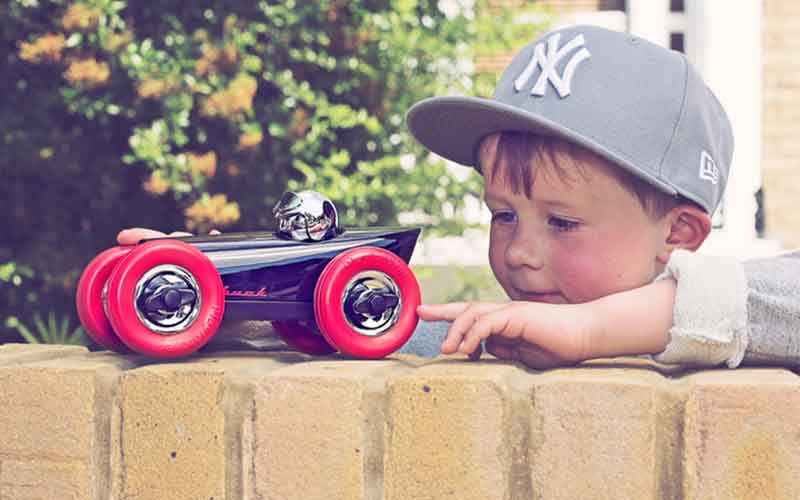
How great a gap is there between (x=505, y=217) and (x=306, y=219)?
1.77ft

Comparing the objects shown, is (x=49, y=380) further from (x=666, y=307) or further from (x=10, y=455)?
(x=666, y=307)

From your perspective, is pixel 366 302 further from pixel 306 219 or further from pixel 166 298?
pixel 166 298

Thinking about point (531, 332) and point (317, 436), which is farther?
point (531, 332)

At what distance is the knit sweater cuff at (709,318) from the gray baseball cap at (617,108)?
14.9 inches

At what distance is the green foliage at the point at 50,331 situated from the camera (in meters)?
4.68

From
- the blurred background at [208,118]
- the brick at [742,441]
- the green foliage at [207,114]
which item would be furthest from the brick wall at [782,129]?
the brick at [742,441]

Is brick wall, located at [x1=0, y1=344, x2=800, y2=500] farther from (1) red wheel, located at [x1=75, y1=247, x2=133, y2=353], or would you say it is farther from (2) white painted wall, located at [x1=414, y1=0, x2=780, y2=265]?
(2) white painted wall, located at [x1=414, y1=0, x2=780, y2=265]

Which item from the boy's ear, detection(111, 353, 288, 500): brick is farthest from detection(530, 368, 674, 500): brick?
the boy's ear

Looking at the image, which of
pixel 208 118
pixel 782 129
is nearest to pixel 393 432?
pixel 208 118

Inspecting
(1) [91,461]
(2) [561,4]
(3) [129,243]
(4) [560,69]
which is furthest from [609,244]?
(2) [561,4]

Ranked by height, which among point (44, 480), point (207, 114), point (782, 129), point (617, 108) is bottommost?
point (44, 480)

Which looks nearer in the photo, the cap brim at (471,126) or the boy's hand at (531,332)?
the boy's hand at (531,332)

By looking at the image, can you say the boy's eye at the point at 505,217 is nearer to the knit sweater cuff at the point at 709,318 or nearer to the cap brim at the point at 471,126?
the cap brim at the point at 471,126

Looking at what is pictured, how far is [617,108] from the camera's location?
1.82m
